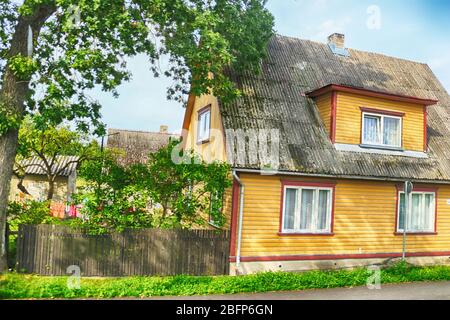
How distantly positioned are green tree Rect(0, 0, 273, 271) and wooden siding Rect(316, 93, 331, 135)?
386 cm

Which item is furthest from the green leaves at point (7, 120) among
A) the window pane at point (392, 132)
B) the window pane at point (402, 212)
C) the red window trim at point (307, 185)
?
the window pane at point (402, 212)

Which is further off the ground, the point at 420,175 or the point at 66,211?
the point at 420,175

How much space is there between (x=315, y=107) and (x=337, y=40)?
5.74 meters

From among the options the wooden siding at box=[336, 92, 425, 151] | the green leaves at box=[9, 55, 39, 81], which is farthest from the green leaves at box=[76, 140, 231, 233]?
the wooden siding at box=[336, 92, 425, 151]

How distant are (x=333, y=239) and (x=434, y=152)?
6.12 metres

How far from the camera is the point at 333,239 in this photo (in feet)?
45.5

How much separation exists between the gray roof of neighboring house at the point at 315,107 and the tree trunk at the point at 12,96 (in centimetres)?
607

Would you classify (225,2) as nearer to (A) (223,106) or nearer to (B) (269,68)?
(A) (223,106)

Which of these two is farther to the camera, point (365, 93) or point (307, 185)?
point (365, 93)

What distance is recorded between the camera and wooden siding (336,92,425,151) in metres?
14.6

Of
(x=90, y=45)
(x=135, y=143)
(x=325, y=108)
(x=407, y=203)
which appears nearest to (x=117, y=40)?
(x=90, y=45)

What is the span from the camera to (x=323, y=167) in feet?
44.2

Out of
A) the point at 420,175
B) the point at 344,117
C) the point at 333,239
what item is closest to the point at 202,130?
the point at 344,117

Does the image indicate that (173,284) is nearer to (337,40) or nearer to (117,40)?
(117,40)
